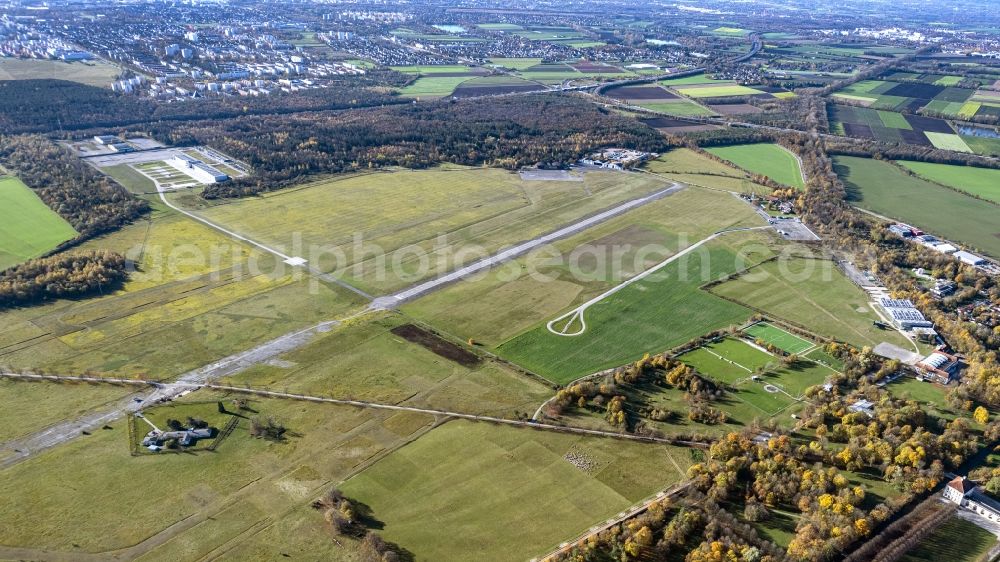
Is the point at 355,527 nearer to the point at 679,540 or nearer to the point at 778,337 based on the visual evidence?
the point at 679,540

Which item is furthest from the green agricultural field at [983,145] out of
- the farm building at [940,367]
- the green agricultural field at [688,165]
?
the farm building at [940,367]

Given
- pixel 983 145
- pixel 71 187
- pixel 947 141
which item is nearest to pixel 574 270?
pixel 71 187

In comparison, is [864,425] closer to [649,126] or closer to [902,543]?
[902,543]

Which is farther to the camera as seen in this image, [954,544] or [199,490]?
[199,490]

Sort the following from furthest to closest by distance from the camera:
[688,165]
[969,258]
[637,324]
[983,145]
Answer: [983,145]
[688,165]
[969,258]
[637,324]

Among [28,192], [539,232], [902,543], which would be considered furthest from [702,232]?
[28,192]

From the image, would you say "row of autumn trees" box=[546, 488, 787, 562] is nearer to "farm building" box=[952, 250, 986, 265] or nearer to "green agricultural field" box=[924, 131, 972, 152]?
"farm building" box=[952, 250, 986, 265]
